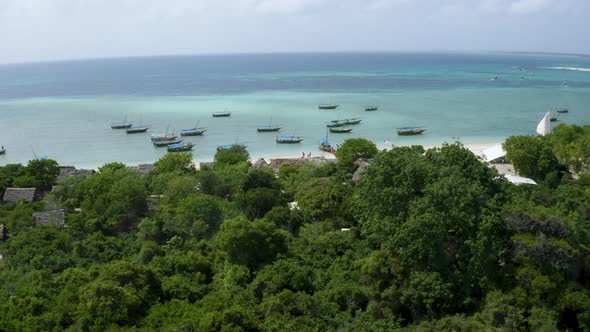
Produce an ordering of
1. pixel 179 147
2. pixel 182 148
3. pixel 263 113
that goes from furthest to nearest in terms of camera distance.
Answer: pixel 263 113 → pixel 182 148 → pixel 179 147

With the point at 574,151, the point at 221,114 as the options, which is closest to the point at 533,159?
the point at 574,151

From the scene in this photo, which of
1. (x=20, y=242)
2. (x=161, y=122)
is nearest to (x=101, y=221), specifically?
(x=20, y=242)

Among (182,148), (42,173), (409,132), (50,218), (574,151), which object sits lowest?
(182,148)

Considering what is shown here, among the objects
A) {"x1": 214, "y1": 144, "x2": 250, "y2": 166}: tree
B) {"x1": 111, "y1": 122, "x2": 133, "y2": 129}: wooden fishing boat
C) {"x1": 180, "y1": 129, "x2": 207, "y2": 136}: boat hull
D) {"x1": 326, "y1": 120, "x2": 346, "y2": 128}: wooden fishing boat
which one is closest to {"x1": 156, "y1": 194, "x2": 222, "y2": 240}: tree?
{"x1": 214, "y1": 144, "x2": 250, "y2": 166}: tree

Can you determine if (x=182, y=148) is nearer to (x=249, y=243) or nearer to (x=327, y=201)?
(x=327, y=201)

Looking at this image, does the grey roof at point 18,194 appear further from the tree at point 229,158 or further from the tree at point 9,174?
the tree at point 229,158

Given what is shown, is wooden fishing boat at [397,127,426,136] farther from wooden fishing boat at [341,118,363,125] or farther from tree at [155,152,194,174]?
tree at [155,152,194,174]

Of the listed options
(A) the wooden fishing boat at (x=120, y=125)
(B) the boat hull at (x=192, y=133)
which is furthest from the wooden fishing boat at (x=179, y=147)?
(A) the wooden fishing boat at (x=120, y=125)

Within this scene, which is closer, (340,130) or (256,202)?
(256,202)
